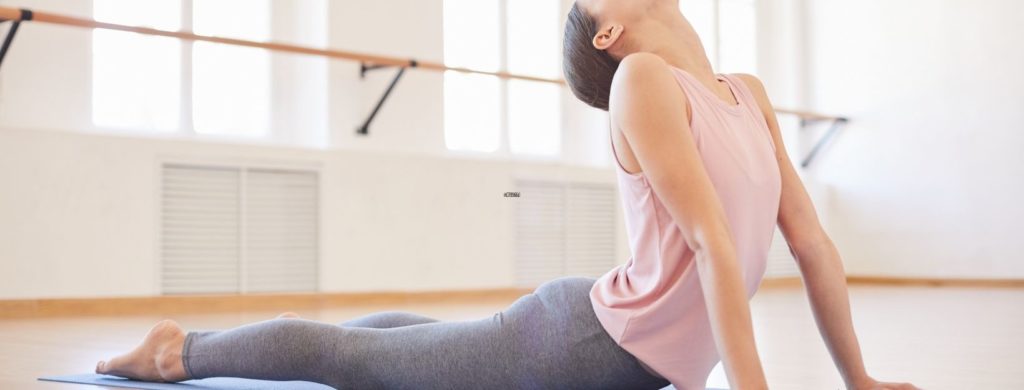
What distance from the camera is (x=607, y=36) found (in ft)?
4.82

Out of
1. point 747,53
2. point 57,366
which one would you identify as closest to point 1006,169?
point 747,53

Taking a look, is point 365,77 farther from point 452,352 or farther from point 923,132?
point 452,352

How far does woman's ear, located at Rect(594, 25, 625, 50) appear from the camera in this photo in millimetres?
1462

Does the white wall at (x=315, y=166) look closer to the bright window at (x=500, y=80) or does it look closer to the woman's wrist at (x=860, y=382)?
the bright window at (x=500, y=80)

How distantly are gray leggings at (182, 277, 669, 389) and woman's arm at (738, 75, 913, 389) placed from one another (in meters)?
0.25

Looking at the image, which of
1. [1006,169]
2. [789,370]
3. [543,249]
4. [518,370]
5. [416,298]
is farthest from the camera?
[1006,169]

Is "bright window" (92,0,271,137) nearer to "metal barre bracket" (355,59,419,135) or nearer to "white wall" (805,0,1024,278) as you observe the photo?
"metal barre bracket" (355,59,419,135)

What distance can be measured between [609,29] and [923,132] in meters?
7.22

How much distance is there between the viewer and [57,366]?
2.48 metres

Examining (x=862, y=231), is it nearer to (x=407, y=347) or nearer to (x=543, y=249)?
(x=543, y=249)

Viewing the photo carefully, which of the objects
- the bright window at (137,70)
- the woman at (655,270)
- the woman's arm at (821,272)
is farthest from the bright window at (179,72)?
the woman's arm at (821,272)

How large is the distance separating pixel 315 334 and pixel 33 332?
2.26 m

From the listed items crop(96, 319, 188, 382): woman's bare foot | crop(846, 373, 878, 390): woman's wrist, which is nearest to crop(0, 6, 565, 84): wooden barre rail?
crop(96, 319, 188, 382): woman's bare foot

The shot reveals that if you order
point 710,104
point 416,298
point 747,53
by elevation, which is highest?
point 747,53
